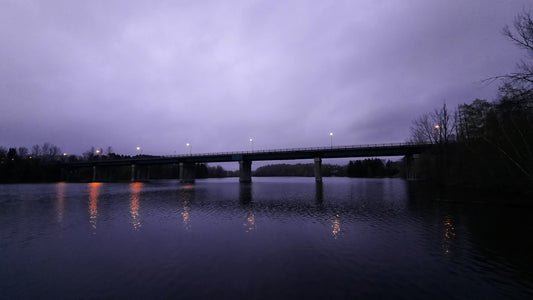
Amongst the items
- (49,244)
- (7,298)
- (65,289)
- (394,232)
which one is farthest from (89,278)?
(394,232)

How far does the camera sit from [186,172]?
11462cm

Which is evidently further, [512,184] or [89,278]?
[512,184]

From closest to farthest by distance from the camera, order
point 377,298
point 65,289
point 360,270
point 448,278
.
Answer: point 377,298
point 65,289
point 448,278
point 360,270

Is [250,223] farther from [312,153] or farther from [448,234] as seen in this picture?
[312,153]

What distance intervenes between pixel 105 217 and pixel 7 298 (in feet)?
51.7

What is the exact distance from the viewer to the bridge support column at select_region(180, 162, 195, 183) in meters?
110

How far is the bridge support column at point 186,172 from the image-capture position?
10950 centimetres

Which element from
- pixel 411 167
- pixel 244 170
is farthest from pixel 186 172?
pixel 411 167

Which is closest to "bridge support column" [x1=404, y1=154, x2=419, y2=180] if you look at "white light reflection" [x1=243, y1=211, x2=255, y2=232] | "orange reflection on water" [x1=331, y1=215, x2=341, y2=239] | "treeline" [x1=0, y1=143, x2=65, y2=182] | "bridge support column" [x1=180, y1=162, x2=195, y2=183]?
"orange reflection on water" [x1=331, y1=215, x2=341, y2=239]

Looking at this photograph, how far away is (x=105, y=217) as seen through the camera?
21797mm

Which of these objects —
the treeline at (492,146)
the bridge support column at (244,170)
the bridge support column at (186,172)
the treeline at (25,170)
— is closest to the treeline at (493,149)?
the treeline at (492,146)

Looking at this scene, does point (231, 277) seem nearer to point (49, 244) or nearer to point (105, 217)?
point (49, 244)

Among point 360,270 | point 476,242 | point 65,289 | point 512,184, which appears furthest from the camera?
point 512,184

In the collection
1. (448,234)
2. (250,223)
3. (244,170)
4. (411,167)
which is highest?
(411,167)
